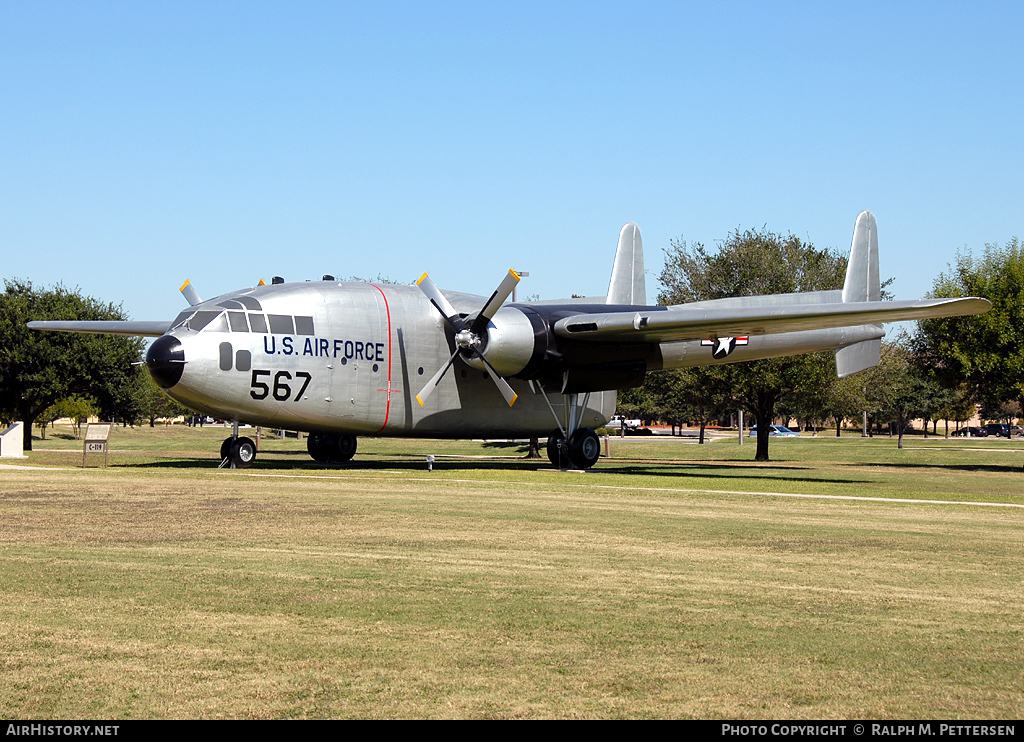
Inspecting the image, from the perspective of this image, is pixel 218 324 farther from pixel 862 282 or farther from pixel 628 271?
pixel 862 282

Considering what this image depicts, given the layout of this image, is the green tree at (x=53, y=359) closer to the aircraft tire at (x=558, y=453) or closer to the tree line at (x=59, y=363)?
the tree line at (x=59, y=363)

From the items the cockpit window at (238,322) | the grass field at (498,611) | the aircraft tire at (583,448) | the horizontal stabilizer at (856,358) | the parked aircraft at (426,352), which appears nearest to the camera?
the grass field at (498,611)

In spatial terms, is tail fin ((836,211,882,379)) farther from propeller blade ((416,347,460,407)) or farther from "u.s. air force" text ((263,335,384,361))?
"u.s. air force" text ((263,335,384,361))

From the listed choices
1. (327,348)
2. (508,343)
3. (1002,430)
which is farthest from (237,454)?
(1002,430)

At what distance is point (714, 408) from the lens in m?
52.1

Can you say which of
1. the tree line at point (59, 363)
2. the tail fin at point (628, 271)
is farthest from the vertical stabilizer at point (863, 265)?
the tree line at point (59, 363)

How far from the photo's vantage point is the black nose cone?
82.6 ft

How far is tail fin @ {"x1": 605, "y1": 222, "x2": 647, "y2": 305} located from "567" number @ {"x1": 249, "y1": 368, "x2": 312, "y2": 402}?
13.9m

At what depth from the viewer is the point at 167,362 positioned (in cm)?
2516

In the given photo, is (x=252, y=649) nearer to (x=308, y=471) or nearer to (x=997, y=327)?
(x=308, y=471)

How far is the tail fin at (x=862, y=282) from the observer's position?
3609cm

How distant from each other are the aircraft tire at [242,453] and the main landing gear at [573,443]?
29.5 ft

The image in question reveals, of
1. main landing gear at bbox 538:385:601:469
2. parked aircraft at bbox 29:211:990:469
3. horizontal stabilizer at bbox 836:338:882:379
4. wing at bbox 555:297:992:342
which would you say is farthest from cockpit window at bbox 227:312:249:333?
horizontal stabilizer at bbox 836:338:882:379
